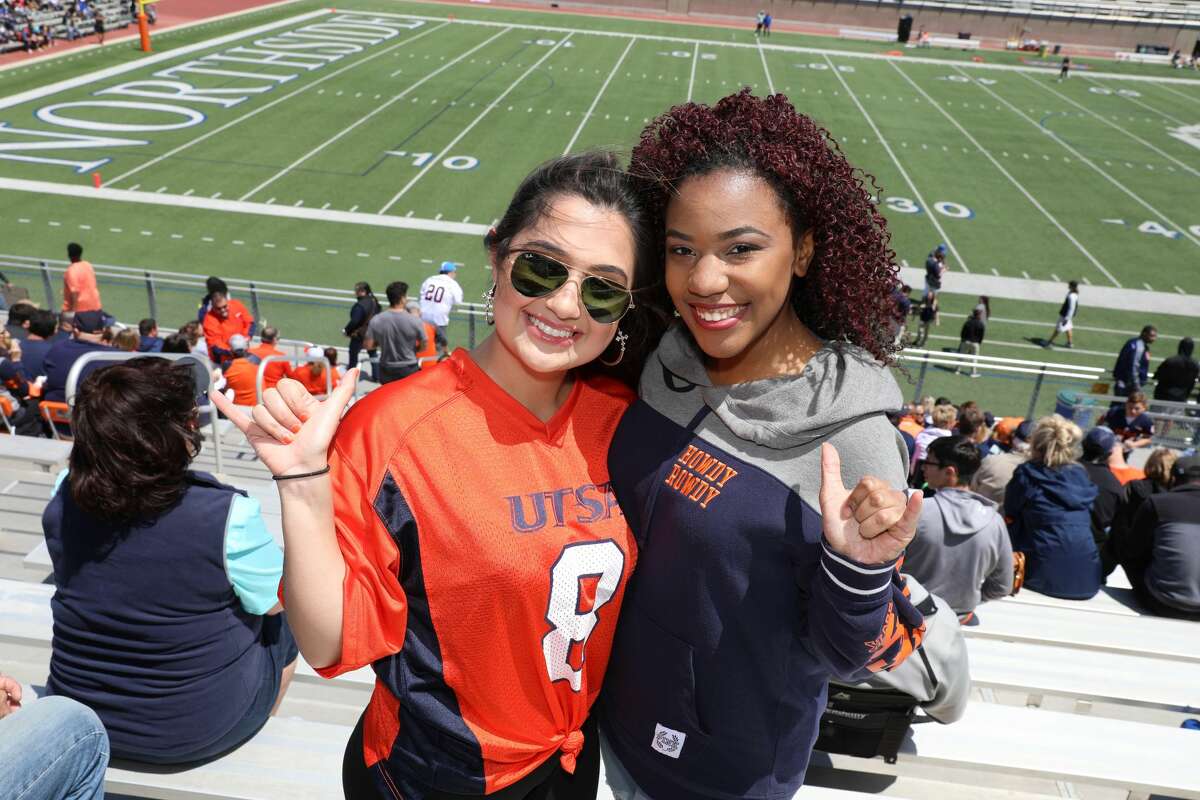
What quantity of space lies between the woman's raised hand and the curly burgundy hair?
842mm

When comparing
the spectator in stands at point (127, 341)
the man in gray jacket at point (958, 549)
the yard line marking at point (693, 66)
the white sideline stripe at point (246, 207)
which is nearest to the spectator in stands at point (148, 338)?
the spectator in stands at point (127, 341)

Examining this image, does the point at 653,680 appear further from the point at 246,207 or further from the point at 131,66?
the point at 131,66

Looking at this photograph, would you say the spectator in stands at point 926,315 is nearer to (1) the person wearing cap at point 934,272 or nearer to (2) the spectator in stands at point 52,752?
(1) the person wearing cap at point 934,272

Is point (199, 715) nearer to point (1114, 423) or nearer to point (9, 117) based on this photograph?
point (1114, 423)

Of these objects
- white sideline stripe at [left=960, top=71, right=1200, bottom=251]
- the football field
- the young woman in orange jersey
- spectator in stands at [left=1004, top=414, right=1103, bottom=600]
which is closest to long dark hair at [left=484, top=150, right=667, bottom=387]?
the young woman in orange jersey

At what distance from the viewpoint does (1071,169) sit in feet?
79.8

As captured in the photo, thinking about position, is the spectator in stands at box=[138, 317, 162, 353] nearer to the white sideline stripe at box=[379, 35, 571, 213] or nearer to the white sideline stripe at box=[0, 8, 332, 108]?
the white sideline stripe at box=[379, 35, 571, 213]

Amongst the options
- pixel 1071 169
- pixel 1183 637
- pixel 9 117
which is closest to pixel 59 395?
pixel 1183 637

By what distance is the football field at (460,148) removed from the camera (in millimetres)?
16375

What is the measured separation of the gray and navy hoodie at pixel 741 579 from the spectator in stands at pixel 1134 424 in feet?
32.1

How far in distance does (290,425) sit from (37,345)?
7.72 metres

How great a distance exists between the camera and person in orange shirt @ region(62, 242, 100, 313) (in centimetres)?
1063

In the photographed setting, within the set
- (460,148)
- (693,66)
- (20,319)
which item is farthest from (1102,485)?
(693,66)

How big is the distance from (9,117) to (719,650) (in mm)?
26373
